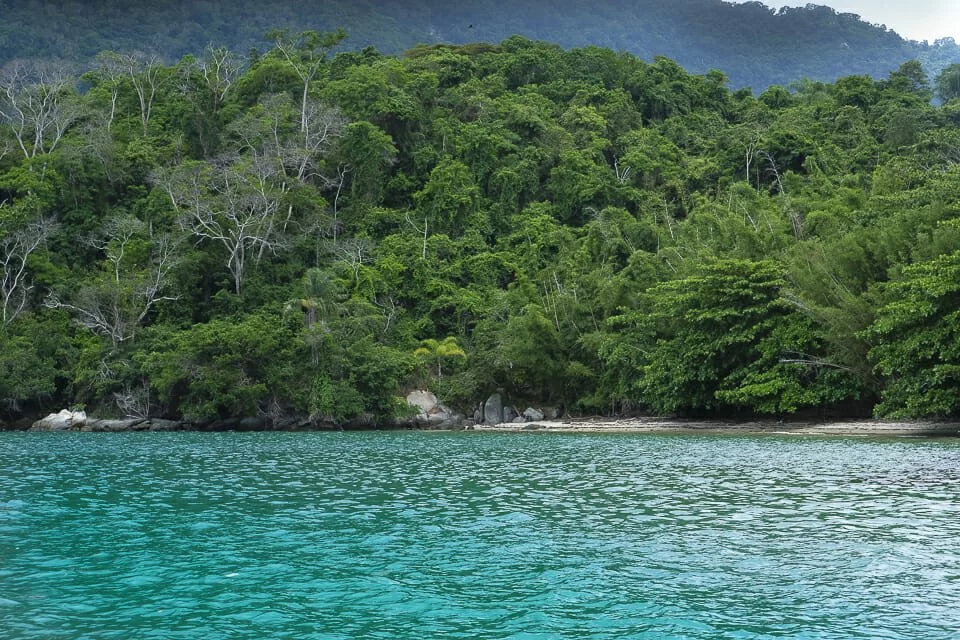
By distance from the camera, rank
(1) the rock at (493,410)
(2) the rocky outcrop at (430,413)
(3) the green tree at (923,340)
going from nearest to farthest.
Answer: (3) the green tree at (923,340) → (2) the rocky outcrop at (430,413) → (1) the rock at (493,410)

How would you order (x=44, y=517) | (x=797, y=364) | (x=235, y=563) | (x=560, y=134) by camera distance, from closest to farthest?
(x=235, y=563) → (x=44, y=517) → (x=797, y=364) → (x=560, y=134)

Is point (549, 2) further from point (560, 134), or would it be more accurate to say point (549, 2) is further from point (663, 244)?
point (663, 244)

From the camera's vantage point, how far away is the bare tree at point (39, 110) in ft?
189

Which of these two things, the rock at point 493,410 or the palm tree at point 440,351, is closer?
the rock at point 493,410

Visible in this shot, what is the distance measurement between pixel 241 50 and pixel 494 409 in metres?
90.0

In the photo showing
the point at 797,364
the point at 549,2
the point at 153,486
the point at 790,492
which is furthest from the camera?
the point at 549,2

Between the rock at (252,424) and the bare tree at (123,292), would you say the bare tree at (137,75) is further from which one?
the rock at (252,424)

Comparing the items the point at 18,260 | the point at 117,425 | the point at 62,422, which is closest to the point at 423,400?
the point at 117,425

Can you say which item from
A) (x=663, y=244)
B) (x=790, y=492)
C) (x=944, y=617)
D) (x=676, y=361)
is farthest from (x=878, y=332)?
(x=944, y=617)

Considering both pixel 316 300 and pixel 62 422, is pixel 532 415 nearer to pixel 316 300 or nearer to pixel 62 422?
pixel 316 300

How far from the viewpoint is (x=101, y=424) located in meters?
43.0

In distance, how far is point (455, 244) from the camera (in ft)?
188

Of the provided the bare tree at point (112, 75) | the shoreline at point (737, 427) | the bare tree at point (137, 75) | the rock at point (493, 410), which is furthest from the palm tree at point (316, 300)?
the bare tree at point (137, 75)

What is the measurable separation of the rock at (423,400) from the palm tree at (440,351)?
1.14m
